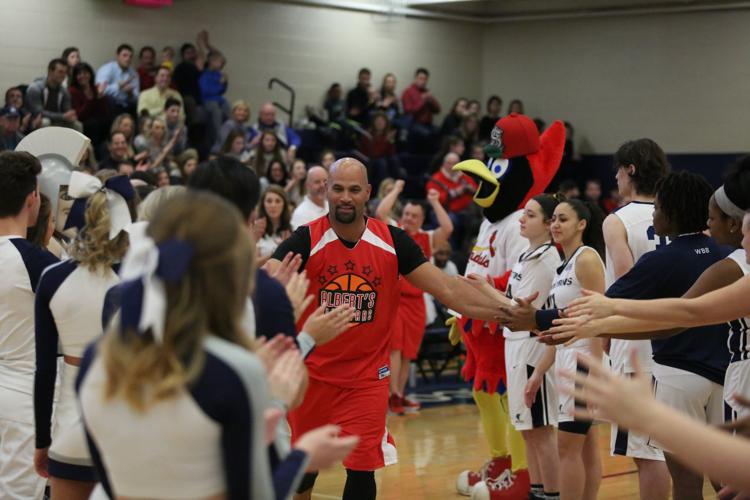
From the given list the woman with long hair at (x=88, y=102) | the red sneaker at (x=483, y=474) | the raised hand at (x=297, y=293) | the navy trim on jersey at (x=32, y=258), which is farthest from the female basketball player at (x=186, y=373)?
the woman with long hair at (x=88, y=102)

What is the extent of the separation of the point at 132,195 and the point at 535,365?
2.91 metres

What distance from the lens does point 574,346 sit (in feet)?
19.6

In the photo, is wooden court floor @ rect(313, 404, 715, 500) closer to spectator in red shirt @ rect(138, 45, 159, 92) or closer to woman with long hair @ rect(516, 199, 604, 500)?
woman with long hair @ rect(516, 199, 604, 500)

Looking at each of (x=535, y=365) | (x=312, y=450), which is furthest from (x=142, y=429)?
(x=535, y=365)

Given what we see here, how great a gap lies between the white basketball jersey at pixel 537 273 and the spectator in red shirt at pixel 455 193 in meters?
8.67

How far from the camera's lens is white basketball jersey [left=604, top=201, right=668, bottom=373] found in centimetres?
573

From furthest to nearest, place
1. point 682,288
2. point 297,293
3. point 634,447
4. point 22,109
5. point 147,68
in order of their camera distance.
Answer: point 147,68 → point 22,109 → point 634,447 → point 682,288 → point 297,293

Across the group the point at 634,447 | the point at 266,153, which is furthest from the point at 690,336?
the point at 266,153

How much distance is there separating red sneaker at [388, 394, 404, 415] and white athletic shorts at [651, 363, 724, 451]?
528 centimetres

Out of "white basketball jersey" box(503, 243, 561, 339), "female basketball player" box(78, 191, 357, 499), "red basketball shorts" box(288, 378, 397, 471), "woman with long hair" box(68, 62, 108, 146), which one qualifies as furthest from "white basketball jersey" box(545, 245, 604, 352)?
"woman with long hair" box(68, 62, 108, 146)

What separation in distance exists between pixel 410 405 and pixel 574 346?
438 cm

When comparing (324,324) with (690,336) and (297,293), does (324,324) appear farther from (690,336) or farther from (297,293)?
(690,336)

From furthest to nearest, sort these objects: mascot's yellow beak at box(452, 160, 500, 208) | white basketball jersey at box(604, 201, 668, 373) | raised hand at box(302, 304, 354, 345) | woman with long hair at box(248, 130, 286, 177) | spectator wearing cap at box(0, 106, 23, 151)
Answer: woman with long hair at box(248, 130, 286, 177) < spectator wearing cap at box(0, 106, 23, 151) < mascot's yellow beak at box(452, 160, 500, 208) < white basketball jersey at box(604, 201, 668, 373) < raised hand at box(302, 304, 354, 345)

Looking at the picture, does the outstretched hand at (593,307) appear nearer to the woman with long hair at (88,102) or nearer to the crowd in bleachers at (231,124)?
the crowd in bleachers at (231,124)
